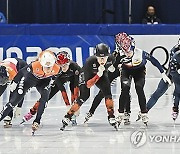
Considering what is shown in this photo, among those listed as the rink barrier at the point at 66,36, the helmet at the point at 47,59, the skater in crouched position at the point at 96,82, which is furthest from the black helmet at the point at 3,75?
the rink barrier at the point at 66,36

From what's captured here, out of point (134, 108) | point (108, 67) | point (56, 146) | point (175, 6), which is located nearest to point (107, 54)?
point (108, 67)

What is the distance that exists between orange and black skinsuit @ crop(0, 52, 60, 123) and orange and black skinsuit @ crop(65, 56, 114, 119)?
1.64 feet

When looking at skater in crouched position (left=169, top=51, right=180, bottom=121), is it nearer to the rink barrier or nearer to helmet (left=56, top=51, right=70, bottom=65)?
helmet (left=56, top=51, right=70, bottom=65)

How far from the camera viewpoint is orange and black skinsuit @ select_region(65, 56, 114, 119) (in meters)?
8.16

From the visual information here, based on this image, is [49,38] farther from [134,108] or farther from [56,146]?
[56,146]

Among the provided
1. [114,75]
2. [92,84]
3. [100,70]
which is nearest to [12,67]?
[92,84]

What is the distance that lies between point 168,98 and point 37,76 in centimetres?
417

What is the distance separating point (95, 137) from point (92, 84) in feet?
2.76

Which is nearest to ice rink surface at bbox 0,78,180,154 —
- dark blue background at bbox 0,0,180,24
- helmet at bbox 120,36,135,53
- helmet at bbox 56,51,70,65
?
helmet at bbox 56,51,70,65

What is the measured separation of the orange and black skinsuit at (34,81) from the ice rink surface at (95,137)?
429 mm

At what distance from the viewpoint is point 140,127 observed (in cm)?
841

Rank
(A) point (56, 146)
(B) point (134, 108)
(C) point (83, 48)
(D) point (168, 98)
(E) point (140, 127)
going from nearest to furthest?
(A) point (56, 146), (E) point (140, 127), (B) point (134, 108), (D) point (168, 98), (C) point (83, 48)

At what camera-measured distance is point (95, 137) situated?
768cm

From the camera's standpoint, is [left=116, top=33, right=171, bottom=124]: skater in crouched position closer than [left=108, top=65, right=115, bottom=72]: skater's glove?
Yes
